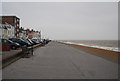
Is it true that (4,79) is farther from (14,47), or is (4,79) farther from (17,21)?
(17,21)

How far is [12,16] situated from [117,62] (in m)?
92.5

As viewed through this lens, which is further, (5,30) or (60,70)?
(5,30)

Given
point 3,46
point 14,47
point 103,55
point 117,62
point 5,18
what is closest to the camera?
point 117,62

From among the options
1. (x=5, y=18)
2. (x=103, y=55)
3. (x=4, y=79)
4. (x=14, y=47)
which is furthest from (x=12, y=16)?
(x=4, y=79)

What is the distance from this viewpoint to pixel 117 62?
12.2 m

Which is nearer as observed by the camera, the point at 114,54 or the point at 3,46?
the point at 114,54

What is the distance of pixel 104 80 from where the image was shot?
23.2ft

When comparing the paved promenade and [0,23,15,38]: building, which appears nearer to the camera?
the paved promenade

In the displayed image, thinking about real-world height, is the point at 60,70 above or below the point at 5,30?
below

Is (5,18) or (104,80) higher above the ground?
(5,18)

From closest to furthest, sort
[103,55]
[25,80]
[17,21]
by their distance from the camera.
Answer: [25,80] < [103,55] < [17,21]

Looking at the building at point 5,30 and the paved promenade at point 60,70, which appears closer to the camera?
the paved promenade at point 60,70

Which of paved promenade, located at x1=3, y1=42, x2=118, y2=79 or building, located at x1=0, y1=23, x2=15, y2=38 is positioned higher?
building, located at x1=0, y1=23, x2=15, y2=38

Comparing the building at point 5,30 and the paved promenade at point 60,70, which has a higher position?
the building at point 5,30
